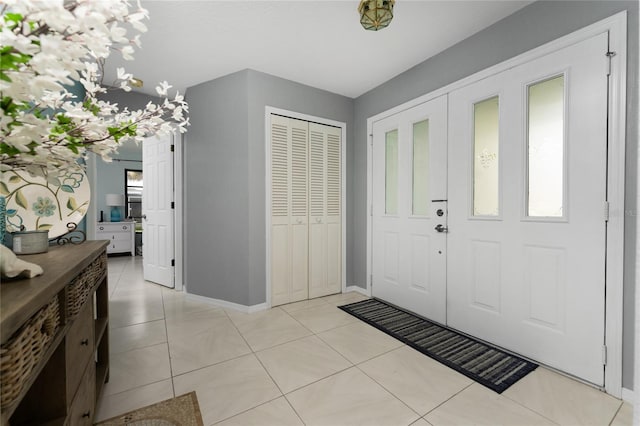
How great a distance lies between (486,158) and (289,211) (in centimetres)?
199

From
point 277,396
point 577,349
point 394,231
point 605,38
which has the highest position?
point 605,38

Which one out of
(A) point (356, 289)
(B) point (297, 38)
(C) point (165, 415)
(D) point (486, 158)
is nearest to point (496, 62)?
(D) point (486, 158)

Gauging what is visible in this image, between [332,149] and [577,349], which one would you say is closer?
[577,349]

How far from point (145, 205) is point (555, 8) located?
486 cm

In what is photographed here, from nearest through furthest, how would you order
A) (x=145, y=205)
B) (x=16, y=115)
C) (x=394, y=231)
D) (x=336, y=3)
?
(x=16, y=115)
(x=336, y=3)
(x=394, y=231)
(x=145, y=205)

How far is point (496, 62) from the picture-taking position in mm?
2170

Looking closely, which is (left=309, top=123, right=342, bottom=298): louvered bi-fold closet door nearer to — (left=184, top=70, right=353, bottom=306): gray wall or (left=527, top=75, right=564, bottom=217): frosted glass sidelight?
(left=184, top=70, right=353, bottom=306): gray wall

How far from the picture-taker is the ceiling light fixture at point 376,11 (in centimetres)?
167

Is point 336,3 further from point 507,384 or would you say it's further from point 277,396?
point 507,384

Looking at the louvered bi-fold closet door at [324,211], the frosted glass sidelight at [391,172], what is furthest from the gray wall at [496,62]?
the frosted glass sidelight at [391,172]

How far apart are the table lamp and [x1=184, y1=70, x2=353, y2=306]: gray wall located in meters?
4.15

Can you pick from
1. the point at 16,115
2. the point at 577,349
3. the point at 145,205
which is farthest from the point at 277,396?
the point at 145,205

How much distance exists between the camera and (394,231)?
309 cm

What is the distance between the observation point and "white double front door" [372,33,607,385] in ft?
5.59
